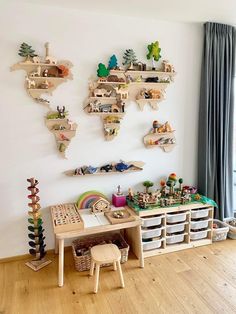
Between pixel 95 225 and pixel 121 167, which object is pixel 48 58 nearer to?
pixel 121 167

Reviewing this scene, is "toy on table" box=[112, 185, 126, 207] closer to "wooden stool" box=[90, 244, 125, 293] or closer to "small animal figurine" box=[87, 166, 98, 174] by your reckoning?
"small animal figurine" box=[87, 166, 98, 174]

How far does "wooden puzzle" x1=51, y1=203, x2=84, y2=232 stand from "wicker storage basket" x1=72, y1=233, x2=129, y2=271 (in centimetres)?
34

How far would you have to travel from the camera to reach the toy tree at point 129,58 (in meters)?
2.39

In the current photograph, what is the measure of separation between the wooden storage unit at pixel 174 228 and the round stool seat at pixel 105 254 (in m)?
0.43

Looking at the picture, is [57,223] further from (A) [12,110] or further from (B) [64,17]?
(B) [64,17]

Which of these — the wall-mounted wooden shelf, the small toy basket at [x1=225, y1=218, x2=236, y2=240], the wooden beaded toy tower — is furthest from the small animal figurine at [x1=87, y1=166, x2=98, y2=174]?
the small toy basket at [x1=225, y1=218, x2=236, y2=240]

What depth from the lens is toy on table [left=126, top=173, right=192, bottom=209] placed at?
8.03ft

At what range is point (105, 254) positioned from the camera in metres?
1.96

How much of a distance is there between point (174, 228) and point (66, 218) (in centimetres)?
109

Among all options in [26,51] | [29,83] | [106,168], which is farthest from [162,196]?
[26,51]

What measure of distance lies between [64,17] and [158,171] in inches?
69.3

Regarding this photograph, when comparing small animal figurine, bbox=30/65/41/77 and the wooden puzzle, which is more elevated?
small animal figurine, bbox=30/65/41/77

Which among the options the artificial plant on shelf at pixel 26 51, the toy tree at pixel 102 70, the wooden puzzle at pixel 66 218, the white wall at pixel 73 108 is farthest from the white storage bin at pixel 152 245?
the artificial plant on shelf at pixel 26 51

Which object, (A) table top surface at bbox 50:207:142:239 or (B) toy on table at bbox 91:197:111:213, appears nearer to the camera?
(A) table top surface at bbox 50:207:142:239
